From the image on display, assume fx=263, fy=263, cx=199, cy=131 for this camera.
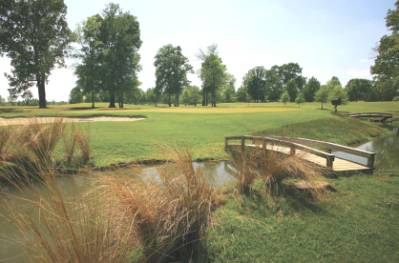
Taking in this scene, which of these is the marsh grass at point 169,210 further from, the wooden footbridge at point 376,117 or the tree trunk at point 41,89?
the tree trunk at point 41,89

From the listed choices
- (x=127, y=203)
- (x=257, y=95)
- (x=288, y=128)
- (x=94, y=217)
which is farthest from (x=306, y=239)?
(x=257, y=95)

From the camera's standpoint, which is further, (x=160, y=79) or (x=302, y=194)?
(x=160, y=79)

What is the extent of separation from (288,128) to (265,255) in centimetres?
1558

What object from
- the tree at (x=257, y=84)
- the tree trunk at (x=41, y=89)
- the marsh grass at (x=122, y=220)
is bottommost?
the marsh grass at (x=122, y=220)

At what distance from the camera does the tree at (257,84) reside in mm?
85250

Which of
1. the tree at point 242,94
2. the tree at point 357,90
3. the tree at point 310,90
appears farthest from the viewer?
the tree at point 242,94

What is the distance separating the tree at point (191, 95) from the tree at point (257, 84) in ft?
54.9

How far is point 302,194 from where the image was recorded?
6.03m

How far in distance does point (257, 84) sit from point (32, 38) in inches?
2617

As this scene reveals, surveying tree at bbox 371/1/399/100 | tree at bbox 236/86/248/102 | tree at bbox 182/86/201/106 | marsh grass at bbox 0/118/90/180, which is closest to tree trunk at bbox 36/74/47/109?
marsh grass at bbox 0/118/90/180

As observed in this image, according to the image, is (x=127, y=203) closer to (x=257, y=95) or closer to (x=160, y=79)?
(x=160, y=79)

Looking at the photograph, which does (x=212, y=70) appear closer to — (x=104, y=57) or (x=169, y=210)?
(x=104, y=57)

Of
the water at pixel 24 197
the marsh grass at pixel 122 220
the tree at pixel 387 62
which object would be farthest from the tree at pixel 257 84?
the marsh grass at pixel 122 220

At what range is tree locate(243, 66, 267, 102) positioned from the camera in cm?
8525
